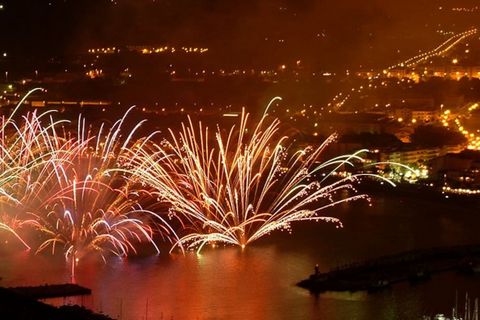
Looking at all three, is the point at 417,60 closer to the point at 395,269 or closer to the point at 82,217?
the point at 395,269

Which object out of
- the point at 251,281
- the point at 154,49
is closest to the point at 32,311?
the point at 251,281

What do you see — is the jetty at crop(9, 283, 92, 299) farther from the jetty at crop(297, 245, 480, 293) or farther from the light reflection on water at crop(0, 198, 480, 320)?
the jetty at crop(297, 245, 480, 293)

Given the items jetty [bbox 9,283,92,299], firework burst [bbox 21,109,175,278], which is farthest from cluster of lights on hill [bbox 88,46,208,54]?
jetty [bbox 9,283,92,299]

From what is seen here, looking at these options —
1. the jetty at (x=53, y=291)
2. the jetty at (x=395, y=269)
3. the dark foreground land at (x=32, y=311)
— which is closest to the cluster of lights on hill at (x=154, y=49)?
the jetty at (x=395, y=269)

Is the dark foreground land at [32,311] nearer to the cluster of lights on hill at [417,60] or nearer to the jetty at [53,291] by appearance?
the jetty at [53,291]

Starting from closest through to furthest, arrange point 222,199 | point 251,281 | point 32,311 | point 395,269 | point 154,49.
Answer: point 32,311
point 251,281
point 395,269
point 222,199
point 154,49
